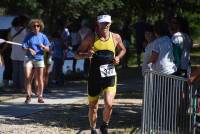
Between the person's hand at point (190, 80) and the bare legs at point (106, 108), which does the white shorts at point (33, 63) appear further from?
the person's hand at point (190, 80)

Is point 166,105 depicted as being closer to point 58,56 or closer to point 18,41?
point 18,41

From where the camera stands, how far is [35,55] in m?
13.1

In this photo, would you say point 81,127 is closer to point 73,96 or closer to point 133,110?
point 133,110

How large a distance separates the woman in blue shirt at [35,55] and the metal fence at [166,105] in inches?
190

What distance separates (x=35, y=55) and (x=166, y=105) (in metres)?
5.49

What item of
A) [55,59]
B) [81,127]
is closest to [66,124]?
[81,127]

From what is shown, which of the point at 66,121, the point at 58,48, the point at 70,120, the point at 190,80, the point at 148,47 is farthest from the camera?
the point at 58,48

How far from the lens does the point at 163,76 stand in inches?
320

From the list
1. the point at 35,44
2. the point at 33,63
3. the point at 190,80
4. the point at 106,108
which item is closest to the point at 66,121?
the point at 106,108

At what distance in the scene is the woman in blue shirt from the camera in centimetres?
1304

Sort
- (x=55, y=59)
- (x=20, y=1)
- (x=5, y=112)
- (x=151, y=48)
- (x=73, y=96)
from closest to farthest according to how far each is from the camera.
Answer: (x=151, y=48), (x=5, y=112), (x=73, y=96), (x=55, y=59), (x=20, y=1)

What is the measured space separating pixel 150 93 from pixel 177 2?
4438 millimetres

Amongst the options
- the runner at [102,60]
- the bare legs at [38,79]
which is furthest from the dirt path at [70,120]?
the runner at [102,60]

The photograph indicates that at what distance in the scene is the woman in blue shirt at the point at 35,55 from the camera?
513 inches
